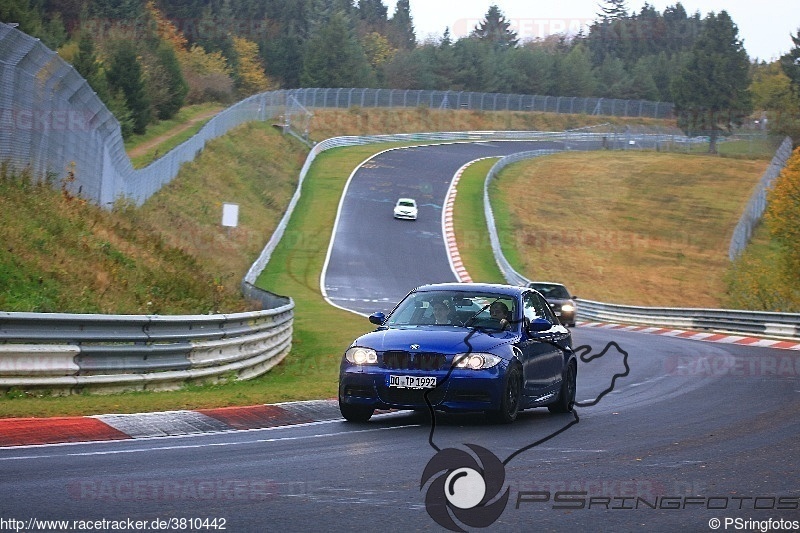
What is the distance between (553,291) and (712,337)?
4725 mm

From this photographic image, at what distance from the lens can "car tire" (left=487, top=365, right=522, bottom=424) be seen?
11.4 metres

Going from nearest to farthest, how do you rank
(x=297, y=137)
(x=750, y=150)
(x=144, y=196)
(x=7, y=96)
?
(x=7, y=96) < (x=144, y=196) < (x=297, y=137) < (x=750, y=150)

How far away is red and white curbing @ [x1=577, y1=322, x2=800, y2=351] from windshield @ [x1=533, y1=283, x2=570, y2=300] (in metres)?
3.41

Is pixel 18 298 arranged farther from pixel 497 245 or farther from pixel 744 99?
pixel 744 99

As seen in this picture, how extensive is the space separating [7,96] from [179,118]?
58.0 meters

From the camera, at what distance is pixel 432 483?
7727mm

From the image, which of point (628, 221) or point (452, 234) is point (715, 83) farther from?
point (452, 234)

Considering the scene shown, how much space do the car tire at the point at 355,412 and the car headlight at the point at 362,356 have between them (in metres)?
0.45

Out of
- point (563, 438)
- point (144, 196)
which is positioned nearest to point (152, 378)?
point (563, 438)

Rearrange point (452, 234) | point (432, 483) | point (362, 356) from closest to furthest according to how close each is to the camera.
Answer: point (432, 483), point (362, 356), point (452, 234)

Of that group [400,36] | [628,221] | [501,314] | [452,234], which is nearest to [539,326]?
Answer: [501,314]

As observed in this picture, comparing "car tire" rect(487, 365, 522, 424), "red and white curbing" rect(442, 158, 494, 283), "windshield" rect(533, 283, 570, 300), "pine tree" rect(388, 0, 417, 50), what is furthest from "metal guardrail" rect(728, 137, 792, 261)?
"pine tree" rect(388, 0, 417, 50)

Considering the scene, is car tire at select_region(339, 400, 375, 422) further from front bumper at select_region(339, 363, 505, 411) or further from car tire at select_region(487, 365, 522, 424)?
car tire at select_region(487, 365, 522, 424)

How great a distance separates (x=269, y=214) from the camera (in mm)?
59438
